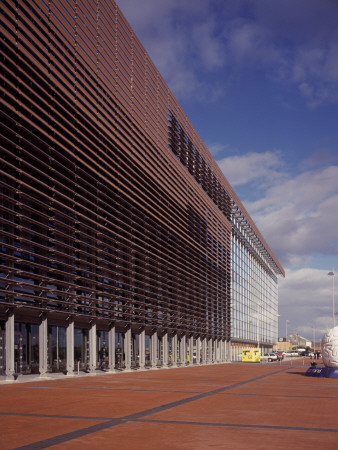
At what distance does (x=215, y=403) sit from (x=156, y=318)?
106 ft

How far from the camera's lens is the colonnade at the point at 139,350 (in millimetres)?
30672

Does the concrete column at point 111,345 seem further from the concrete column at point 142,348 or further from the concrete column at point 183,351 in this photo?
the concrete column at point 183,351

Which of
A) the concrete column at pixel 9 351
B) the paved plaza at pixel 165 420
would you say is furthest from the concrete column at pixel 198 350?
the paved plaza at pixel 165 420

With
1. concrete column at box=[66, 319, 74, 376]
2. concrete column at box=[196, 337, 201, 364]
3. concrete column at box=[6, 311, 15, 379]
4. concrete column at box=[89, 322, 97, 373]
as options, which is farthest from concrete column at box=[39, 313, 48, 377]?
concrete column at box=[196, 337, 201, 364]

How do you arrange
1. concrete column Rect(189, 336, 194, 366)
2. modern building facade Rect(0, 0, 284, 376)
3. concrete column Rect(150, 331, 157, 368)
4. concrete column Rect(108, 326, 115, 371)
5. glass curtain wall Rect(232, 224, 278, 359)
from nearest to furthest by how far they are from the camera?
modern building facade Rect(0, 0, 284, 376) < concrete column Rect(108, 326, 115, 371) < concrete column Rect(150, 331, 157, 368) < concrete column Rect(189, 336, 194, 366) < glass curtain wall Rect(232, 224, 278, 359)

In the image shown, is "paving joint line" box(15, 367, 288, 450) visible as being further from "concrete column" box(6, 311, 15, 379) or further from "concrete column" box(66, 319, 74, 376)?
"concrete column" box(66, 319, 74, 376)

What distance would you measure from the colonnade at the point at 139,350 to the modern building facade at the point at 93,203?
0.33ft

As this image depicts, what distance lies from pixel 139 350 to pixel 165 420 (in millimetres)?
34435

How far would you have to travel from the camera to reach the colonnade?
3067cm

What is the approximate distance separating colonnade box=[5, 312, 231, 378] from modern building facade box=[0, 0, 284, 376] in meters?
0.10

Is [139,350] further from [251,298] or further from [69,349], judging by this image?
[251,298]

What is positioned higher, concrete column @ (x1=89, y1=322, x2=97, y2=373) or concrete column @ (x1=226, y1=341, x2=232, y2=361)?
concrete column @ (x1=89, y1=322, x2=97, y2=373)

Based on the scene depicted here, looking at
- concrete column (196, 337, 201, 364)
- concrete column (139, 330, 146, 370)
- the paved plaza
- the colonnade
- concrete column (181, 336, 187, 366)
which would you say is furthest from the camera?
concrete column (196, 337, 201, 364)

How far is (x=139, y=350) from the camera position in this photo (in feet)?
156
